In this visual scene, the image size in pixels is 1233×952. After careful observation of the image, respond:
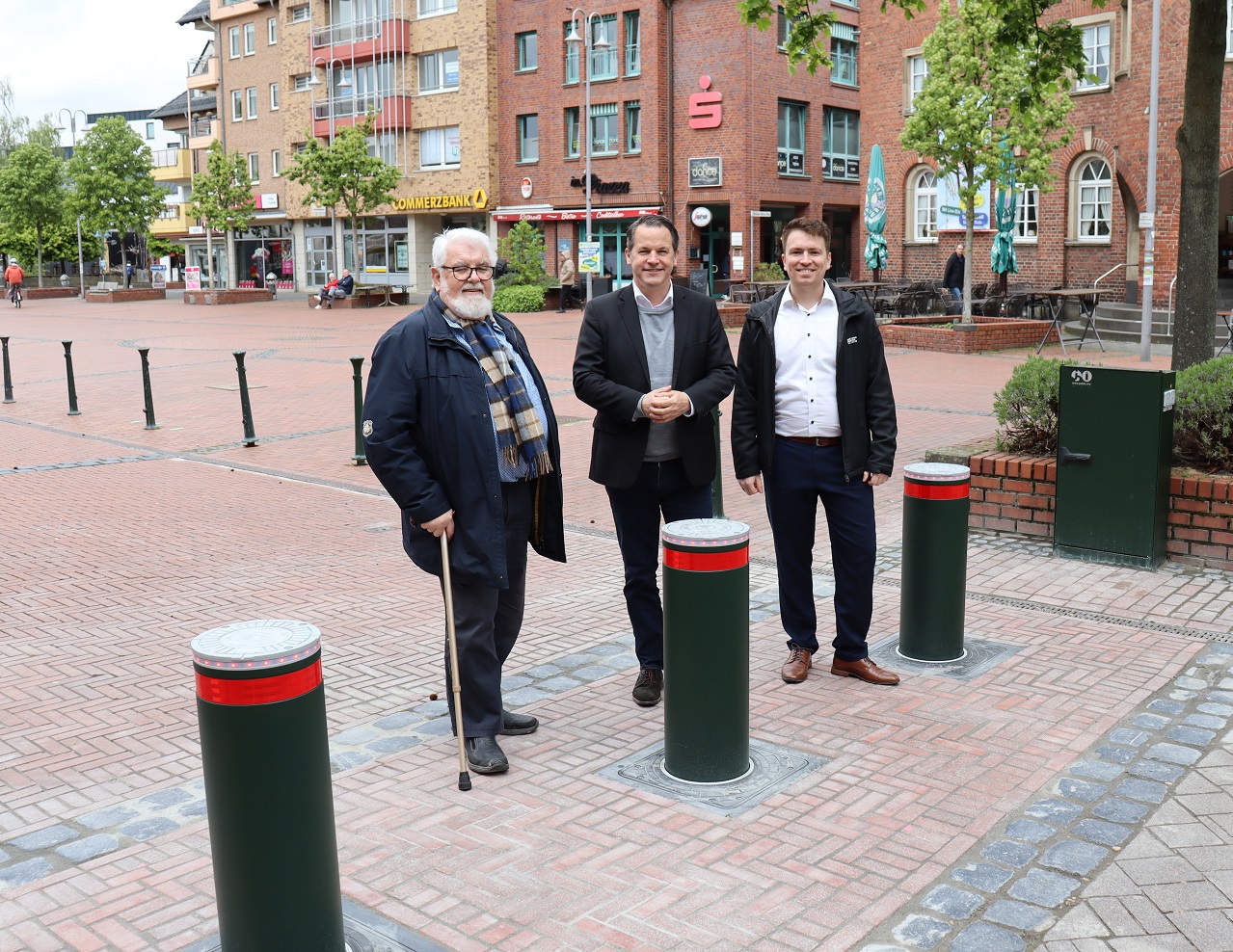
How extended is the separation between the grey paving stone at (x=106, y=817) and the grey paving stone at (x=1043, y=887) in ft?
9.29

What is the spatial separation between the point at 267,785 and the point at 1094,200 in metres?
28.8

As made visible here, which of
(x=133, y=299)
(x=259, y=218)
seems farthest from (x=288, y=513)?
(x=259, y=218)

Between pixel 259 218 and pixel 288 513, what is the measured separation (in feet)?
167

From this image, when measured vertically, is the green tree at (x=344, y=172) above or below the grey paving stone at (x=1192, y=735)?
above

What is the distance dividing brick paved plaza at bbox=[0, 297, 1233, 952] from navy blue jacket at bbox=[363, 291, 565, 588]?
85 centimetres

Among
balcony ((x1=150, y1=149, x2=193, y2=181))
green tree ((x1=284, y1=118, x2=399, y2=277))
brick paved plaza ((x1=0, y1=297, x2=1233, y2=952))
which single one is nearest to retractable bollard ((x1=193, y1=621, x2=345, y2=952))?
brick paved plaza ((x1=0, y1=297, x2=1233, y2=952))

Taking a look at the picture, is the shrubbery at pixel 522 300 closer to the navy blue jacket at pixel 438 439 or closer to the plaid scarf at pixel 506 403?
the plaid scarf at pixel 506 403

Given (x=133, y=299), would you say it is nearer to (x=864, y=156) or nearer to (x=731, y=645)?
(x=864, y=156)

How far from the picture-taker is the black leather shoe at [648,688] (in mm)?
5219

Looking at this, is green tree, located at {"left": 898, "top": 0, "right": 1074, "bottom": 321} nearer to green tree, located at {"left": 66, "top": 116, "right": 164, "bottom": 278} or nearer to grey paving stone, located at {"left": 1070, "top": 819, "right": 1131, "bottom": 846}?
grey paving stone, located at {"left": 1070, "top": 819, "right": 1131, "bottom": 846}

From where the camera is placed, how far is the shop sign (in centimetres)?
3997

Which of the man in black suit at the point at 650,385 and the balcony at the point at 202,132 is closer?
the man in black suit at the point at 650,385

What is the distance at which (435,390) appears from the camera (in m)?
4.36

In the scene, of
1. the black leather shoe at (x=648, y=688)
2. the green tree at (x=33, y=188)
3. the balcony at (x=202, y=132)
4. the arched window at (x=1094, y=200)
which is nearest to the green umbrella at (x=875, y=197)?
the arched window at (x=1094, y=200)
